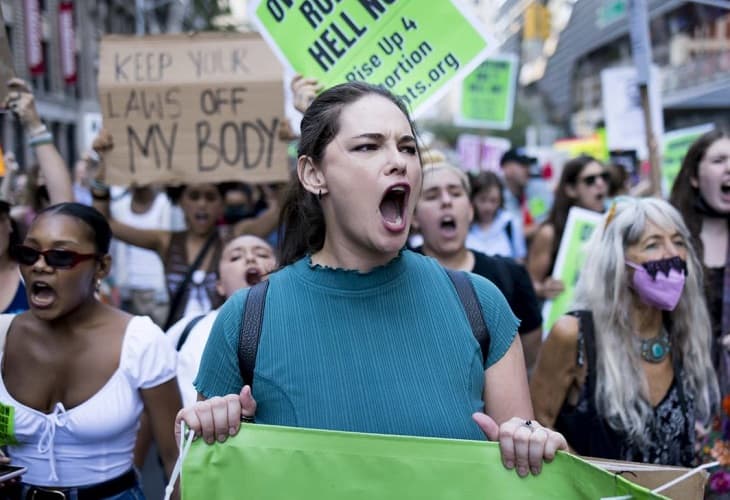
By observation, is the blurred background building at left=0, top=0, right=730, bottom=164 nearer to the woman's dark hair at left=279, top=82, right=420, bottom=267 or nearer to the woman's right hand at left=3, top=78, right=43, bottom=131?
the woman's right hand at left=3, top=78, right=43, bottom=131

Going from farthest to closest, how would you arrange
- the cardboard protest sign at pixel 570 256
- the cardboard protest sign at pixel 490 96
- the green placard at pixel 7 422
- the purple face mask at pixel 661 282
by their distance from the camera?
the cardboard protest sign at pixel 490 96 < the cardboard protest sign at pixel 570 256 < the purple face mask at pixel 661 282 < the green placard at pixel 7 422

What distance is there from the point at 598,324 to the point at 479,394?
4.41ft

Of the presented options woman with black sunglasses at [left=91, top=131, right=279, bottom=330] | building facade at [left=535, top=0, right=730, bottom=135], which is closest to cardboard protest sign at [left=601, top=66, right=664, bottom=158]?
woman with black sunglasses at [left=91, top=131, right=279, bottom=330]

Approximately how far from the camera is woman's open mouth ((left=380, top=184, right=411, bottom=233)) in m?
1.94

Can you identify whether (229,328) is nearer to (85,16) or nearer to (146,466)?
(146,466)

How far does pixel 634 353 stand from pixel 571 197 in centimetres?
343

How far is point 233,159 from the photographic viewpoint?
5062 mm

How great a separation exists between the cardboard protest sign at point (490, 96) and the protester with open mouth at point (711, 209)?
654 centimetres

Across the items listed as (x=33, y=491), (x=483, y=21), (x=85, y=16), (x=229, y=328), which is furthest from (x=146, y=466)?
(x=85, y=16)

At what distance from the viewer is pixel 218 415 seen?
1854mm

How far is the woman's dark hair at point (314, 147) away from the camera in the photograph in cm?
203

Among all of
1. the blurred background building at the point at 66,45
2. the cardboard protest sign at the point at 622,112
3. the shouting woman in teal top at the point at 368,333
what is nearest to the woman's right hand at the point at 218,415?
the shouting woman in teal top at the point at 368,333

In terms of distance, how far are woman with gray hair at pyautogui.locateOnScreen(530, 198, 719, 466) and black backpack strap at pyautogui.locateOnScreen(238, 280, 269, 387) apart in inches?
58.5

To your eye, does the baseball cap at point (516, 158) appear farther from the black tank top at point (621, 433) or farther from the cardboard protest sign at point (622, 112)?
the black tank top at point (621, 433)
